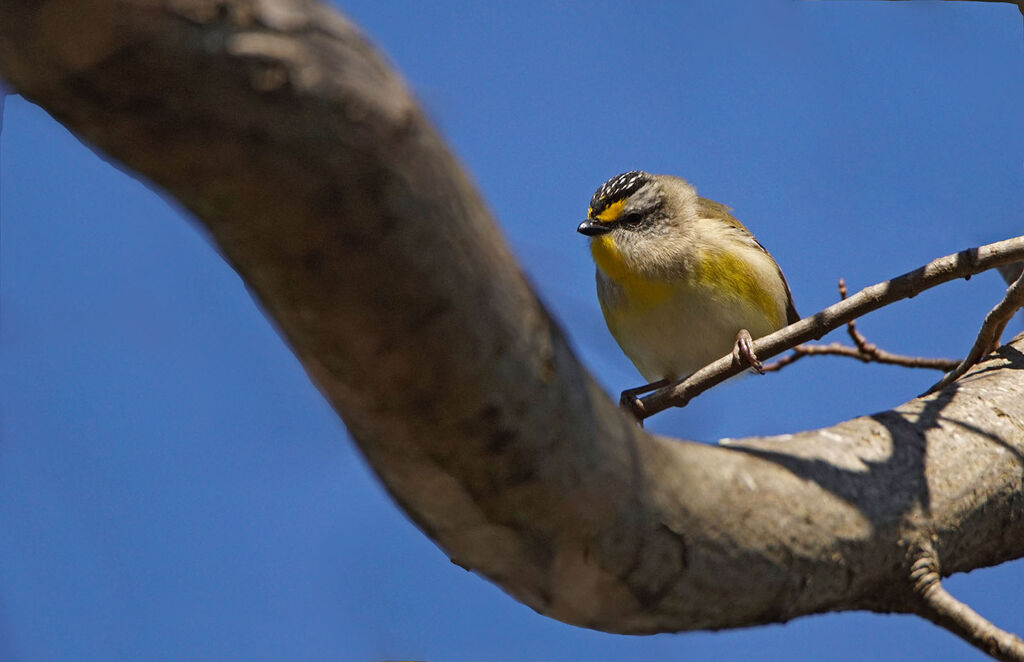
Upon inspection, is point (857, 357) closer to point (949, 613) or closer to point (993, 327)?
point (993, 327)

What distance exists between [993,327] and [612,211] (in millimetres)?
2643

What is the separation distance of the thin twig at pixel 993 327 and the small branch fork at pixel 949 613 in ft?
5.24

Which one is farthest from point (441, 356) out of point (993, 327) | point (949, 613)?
point (993, 327)

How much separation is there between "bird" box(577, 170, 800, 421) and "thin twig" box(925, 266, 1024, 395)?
1.23 metres

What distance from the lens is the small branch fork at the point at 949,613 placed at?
8.26ft

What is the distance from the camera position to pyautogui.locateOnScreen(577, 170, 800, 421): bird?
19.0 feet

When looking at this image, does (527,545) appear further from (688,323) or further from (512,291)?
(688,323)

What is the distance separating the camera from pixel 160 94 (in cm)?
132

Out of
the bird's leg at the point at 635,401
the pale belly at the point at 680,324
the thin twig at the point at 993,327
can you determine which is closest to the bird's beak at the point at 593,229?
the pale belly at the point at 680,324

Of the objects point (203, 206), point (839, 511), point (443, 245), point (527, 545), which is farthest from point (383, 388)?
point (839, 511)

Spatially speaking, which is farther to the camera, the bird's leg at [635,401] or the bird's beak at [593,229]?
the bird's beak at [593,229]

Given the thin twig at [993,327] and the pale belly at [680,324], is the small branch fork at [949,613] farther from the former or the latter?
the pale belly at [680,324]

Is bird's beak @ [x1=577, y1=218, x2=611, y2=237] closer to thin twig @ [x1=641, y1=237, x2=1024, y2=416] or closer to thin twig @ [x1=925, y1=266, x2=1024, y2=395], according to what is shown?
thin twig @ [x1=925, y1=266, x2=1024, y2=395]

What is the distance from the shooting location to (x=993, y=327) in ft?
14.0
